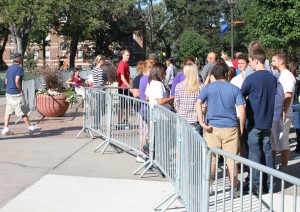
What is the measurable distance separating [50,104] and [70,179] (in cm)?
669

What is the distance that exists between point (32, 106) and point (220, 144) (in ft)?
28.5

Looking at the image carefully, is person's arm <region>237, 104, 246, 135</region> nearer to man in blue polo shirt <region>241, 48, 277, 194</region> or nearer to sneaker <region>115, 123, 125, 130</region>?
man in blue polo shirt <region>241, 48, 277, 194</region>

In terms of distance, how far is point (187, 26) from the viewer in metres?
79.2

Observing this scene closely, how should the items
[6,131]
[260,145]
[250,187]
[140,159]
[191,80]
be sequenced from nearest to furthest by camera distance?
[250,187] < [260,145] < [191,80] < [140,159] < [6,131]

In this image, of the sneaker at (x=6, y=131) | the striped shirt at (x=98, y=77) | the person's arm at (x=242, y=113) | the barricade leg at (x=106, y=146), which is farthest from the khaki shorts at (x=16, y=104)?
the person's arm at (x=242, y=113)

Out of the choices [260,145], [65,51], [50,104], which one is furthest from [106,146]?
[65,51]

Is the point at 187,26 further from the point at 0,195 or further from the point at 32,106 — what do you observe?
the point at 0,195

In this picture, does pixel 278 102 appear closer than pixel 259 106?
No

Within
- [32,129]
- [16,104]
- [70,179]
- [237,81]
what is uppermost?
[237,81]

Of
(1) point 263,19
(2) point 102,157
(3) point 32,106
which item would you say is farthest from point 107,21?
(2) point 102,157

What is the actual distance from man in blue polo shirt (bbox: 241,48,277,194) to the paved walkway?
118cm

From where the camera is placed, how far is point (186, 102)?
665cm

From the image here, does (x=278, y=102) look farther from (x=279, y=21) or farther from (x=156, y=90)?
(x=279, y=21)

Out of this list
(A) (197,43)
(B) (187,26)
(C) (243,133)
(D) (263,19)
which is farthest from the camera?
(B) (187,26)
